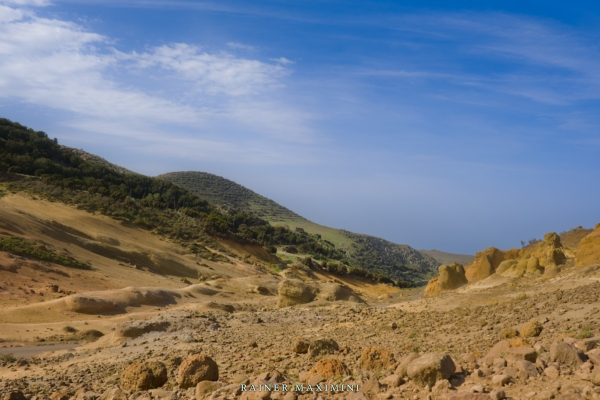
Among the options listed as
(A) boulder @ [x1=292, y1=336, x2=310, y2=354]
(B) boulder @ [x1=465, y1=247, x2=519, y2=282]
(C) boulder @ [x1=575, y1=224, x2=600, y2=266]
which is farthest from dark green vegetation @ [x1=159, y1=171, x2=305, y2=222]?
(A) boulder @ [x1=292, y1=336, x2=310, y2=354]

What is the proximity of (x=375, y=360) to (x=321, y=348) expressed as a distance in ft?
5.63

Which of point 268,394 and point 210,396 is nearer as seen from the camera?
point 268,394

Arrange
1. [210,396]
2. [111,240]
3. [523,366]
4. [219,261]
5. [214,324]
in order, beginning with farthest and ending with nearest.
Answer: [219,261] → [111,240] → [214,324] → [210,396] → [523,366]

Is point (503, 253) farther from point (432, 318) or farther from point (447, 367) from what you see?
point (447, 367)

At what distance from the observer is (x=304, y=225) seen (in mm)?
101375

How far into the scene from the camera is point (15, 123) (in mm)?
65875

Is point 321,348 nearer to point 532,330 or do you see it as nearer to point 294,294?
point 532,330

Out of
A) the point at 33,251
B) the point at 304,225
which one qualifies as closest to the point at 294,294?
the point at 33,251

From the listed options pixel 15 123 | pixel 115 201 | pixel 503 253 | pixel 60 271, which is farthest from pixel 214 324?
pixel 15 123

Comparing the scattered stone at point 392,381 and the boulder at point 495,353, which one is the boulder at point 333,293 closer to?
the boulder at point 495,353

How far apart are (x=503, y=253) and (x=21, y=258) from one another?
2824 cm

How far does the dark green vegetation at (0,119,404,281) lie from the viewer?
43.5 meters

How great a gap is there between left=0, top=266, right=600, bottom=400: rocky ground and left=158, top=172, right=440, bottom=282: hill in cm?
6559

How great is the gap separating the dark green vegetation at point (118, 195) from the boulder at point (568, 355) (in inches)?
1583
